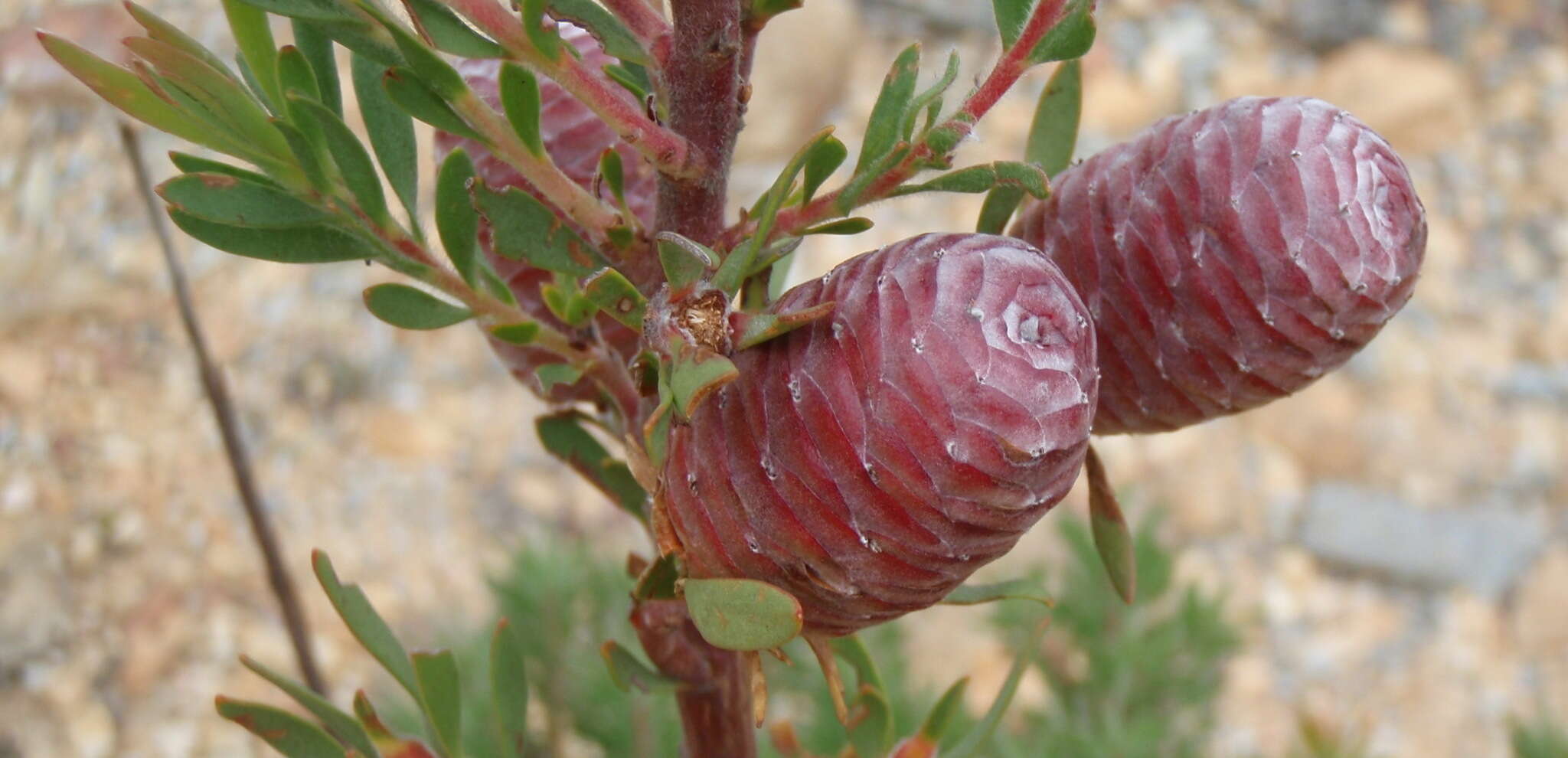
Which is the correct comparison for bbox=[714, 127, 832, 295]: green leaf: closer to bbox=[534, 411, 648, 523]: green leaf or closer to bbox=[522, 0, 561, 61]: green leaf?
bbox=[522, 0, 561, 61]: green leaf

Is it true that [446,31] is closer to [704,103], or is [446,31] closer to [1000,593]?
[704,103]

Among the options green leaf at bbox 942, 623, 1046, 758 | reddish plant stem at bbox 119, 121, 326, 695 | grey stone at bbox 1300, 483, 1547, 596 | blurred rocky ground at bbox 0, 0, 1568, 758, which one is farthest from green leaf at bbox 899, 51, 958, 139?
grey stone at bbox 1300, 483, 1547, 596

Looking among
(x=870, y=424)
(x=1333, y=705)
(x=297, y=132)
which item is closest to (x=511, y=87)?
(x=297, y=132)

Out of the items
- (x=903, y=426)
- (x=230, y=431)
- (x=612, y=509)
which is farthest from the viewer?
(x=612, y=509)

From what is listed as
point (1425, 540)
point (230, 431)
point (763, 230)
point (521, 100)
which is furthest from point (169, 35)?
point (1425, 540)

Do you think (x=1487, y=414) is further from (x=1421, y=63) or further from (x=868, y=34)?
(x=868, y=34)
